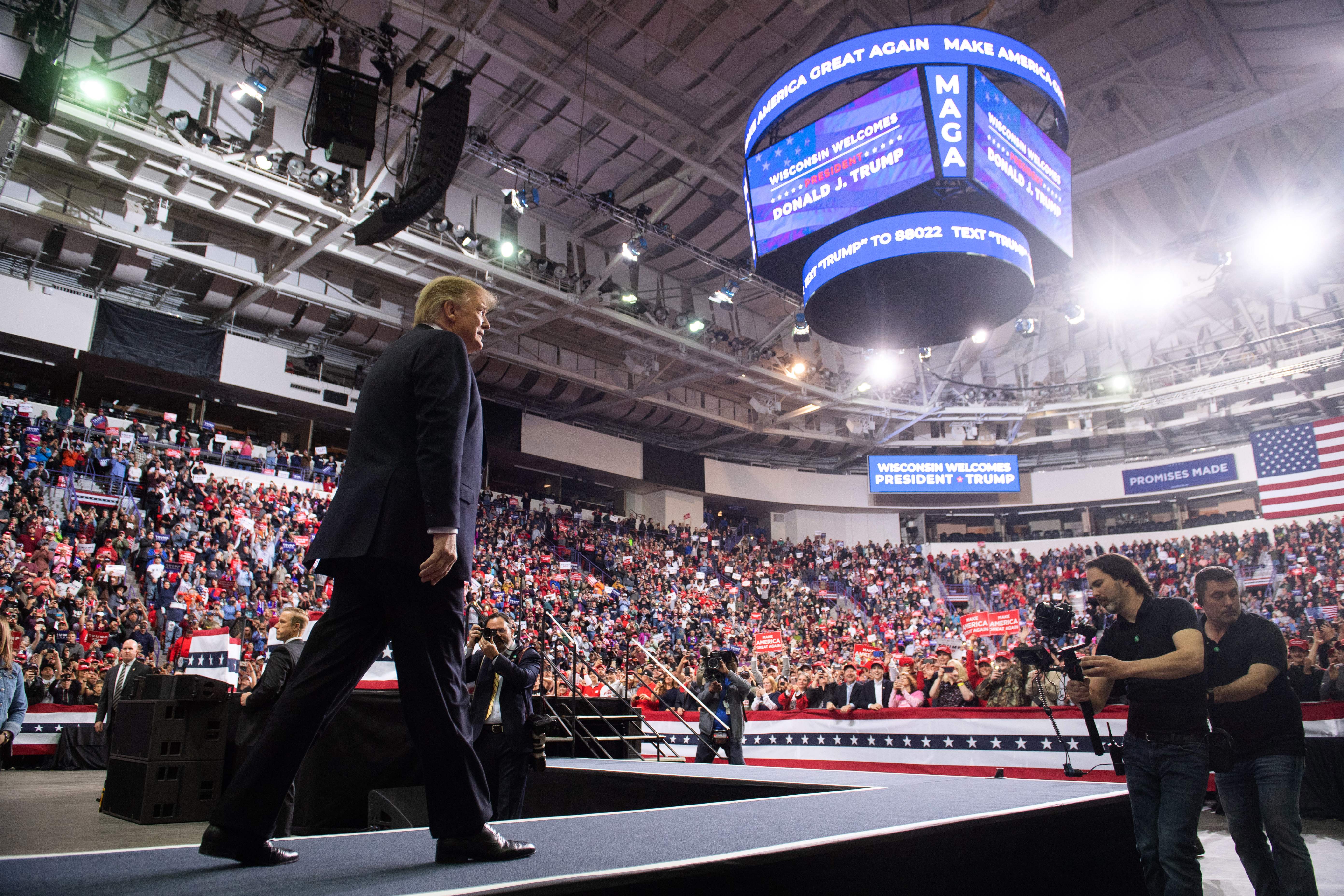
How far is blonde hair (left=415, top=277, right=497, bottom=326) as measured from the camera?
2434mm

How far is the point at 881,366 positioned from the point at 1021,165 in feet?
51.9

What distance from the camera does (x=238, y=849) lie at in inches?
73.6

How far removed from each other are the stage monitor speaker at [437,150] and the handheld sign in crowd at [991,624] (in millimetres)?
11421

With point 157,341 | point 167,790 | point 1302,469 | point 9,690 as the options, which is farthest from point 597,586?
point 1302,469

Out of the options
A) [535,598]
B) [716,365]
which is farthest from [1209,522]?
[535,598]

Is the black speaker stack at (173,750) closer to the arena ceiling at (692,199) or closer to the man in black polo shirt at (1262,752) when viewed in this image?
the man in black polo shirt at (1262,752)

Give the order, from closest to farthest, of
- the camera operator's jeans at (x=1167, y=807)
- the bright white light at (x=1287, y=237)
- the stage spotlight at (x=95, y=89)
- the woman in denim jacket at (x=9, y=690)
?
the camera operator's jeans at (x=1167, y=807) → the woman in denim jacket at (x=9, y=690) → the stage spotlight at (x=95, y=89) → the bright white light at (x=1287, y=237)

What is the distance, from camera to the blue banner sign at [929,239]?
831cm

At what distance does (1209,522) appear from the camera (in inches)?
1084

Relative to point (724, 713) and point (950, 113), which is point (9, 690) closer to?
point (724, 713)

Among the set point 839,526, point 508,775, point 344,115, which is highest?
point 344,115

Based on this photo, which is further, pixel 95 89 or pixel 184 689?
pixel 95 89

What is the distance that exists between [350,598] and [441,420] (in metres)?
0.56

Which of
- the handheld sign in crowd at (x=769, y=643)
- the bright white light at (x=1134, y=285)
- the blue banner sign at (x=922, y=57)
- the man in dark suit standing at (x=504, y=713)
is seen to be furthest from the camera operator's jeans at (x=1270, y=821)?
the bright white light at (x=1134, y=285)
